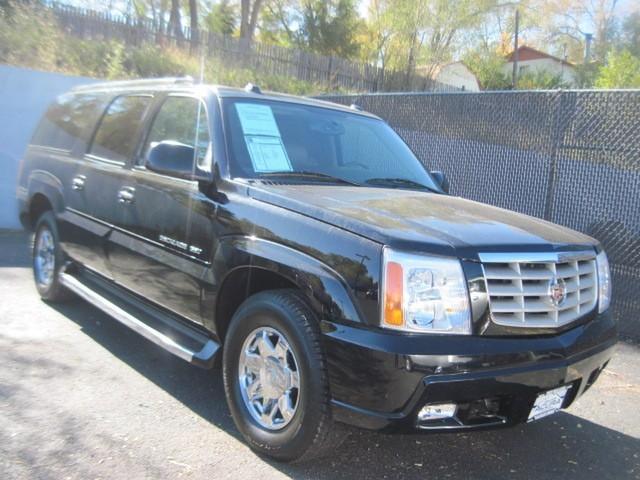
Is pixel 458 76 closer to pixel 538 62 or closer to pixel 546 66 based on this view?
pixel 546 66

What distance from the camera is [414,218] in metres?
3.06

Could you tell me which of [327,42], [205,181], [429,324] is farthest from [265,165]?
[327,42]

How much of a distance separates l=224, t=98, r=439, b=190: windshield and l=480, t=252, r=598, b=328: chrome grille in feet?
4.42

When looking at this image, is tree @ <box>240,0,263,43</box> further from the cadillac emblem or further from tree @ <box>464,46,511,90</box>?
the cadillac emblem

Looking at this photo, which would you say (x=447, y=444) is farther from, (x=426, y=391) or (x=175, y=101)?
(x=175, y=101)

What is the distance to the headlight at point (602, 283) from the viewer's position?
338cm

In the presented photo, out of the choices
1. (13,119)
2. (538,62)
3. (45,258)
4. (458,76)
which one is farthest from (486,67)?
(45,258)

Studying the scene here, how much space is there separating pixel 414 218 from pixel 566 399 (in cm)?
124

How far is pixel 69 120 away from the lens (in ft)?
18.3

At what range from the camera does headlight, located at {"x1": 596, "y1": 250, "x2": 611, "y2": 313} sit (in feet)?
11.1

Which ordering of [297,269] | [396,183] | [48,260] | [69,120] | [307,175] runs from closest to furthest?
[297,269] → [307,175] → [396,183] → [69,120] → [48,260]

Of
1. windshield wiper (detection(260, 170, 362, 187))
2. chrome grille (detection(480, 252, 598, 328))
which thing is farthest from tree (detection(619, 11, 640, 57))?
chrome grille (detection(480, 252, 598, 328))

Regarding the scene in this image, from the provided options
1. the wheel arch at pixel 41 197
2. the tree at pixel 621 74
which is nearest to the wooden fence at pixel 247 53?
the tree at pixel 621 74

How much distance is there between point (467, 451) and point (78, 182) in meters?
3.64
